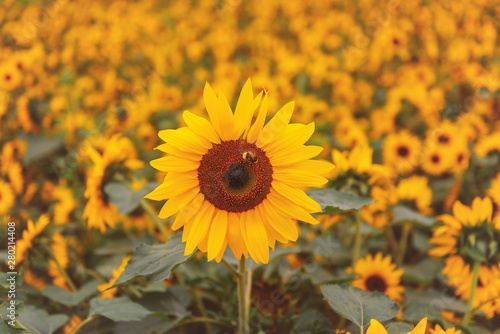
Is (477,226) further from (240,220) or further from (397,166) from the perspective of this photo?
(397,166)

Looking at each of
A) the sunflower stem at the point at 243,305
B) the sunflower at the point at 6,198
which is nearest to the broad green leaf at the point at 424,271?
the sunflower stem at the point at 243,305

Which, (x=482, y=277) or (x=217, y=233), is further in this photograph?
(x=482, y=277)

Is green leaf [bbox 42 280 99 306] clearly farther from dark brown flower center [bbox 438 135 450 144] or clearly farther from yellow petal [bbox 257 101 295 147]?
dark brown flower center [bbox 438 135 450 144]

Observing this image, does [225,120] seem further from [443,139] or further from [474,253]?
[443,139]

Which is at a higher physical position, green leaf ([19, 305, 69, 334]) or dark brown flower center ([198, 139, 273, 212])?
dark brown flower center ([198, 139, 273, 212])

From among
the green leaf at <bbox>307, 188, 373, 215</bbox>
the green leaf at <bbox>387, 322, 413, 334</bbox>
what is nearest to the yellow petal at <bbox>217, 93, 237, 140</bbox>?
the green leaf at <bbox>307, 188, 373, 215</bbox>

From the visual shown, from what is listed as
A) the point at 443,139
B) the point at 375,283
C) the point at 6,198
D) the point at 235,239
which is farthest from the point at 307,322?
the point at 6,198
